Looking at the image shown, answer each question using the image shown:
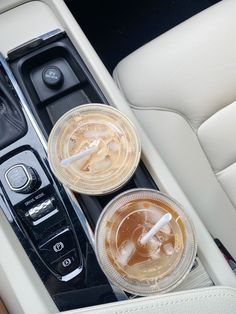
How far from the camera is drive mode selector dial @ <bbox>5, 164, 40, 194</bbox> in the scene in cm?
83

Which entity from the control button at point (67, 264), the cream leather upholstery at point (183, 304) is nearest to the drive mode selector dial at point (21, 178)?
the control button at point (67, 264)

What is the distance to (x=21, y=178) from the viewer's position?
0.83 m

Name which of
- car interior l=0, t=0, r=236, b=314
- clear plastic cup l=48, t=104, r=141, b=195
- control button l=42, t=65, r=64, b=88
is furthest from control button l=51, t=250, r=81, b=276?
control button l=42, t=65, r=64, b=88

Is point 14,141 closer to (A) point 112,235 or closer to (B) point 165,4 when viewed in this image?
(A) point 112,235

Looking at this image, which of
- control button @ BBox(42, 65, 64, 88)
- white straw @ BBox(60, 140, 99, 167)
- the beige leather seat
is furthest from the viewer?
the beige leather seat

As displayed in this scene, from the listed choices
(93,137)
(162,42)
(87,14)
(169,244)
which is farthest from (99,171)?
(87,14)

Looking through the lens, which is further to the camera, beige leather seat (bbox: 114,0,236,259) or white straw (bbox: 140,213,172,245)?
beige leather seat (bbox: 114,0,236,259)

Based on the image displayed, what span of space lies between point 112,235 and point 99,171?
0.35 feet

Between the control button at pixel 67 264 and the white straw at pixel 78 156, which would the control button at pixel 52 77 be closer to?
the white straw at pixel 78 156

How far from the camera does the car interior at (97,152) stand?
0.80 metres

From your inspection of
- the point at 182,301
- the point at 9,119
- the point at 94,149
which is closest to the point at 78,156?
the point at 94,149

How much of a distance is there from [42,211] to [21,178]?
7 cm

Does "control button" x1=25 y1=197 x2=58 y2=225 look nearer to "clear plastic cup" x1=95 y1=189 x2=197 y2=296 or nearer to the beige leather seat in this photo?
"clear plastic cup" x1=95 y1=189 x2=197 y2=296

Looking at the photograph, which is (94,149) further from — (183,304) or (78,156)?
(183,304)
